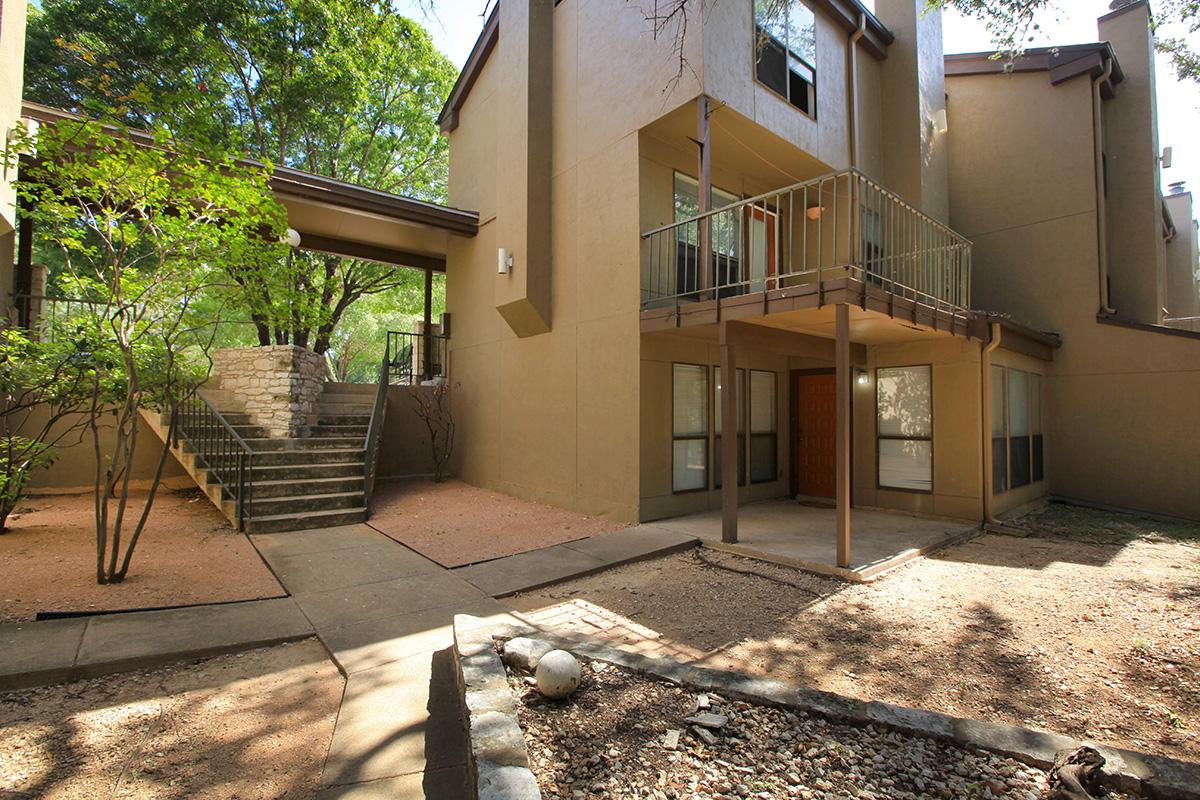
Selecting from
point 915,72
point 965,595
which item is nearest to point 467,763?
point 965,595

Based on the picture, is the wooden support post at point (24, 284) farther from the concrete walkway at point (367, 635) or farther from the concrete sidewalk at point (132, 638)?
the concrete sidewalk at point (132, 638)

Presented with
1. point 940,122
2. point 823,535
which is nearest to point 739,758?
point 823,535

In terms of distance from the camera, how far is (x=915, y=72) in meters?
9.91

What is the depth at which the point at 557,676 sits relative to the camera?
273 centimetres

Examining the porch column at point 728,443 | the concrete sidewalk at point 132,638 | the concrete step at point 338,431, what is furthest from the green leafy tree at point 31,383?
the porch column at point 728,443

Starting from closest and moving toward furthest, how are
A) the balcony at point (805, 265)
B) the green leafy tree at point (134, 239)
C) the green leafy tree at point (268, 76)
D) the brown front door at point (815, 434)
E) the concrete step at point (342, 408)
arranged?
the green leafy tree at point (134, 239)
the balcony at point (805, 265)
the brown front door at point (815, 434)
the concrete step at point (342, 408)
the green leafy tree at point (268, 76)

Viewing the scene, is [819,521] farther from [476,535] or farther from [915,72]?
[915,72]

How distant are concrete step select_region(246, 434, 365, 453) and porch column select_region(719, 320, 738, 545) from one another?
5.79m

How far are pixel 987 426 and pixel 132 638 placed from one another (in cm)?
916

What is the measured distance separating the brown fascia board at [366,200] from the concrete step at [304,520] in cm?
490

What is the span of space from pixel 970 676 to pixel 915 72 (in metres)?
10.5

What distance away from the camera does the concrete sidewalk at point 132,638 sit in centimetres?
329

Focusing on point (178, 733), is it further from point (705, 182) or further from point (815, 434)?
point (815, 434)

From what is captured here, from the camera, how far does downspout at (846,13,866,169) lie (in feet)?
30.8
